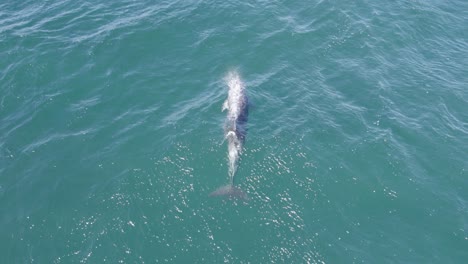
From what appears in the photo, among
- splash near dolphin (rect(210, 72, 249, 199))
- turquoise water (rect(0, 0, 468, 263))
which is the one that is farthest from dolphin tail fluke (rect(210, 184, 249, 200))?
turquoise water (rect(0, 0, 468, 263))

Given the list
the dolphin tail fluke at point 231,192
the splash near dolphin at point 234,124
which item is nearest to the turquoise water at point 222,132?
the dolphin tail fluke at point 231,192

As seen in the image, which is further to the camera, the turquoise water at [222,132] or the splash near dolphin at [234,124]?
the splash near dolphin at [234,124]

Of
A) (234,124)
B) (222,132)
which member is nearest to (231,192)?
(222,132)

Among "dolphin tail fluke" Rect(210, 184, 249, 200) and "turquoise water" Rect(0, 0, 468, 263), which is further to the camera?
"dolphin tail fluke" Rect(210, 184, 249, 200)

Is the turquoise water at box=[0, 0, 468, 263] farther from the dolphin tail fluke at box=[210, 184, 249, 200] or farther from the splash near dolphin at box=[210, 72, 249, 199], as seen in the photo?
the splash near dolphin at box=[210, 72, 249, 199]

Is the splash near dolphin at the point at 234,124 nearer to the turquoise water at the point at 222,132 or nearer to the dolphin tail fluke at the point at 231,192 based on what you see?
the dolphin tail fluke at the point at 231,192

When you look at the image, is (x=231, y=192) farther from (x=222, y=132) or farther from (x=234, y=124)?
(x=234, y=124)
